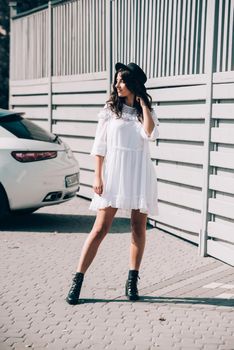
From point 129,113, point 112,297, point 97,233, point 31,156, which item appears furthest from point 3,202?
point 129,113

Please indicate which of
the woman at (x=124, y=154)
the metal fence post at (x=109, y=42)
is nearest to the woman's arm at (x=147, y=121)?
the woman at (x=124, y=154)

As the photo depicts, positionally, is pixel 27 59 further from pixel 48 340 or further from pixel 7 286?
→ pixel 48 340

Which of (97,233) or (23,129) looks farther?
(23,129)

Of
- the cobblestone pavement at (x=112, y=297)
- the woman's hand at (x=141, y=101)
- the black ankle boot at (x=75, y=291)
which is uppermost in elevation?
the woman's hand at (x=141, y=101)

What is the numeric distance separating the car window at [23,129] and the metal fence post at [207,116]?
2542 millimetres

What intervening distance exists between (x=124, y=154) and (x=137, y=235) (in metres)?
0.70

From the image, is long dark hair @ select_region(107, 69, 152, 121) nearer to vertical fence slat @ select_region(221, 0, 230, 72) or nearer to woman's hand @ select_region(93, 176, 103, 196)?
woman's hand @ select_region(93, 176, 103, 196)

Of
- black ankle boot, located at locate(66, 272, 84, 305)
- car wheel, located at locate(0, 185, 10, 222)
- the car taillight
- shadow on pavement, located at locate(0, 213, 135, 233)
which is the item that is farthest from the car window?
black ankle boot, located at locate(66, 272, 84, 305)

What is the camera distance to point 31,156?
353 inches

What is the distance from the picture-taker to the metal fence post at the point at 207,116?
7.48m

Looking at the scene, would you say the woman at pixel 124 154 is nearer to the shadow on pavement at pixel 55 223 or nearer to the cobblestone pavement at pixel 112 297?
the cobblestone pavement at pixel 112 297

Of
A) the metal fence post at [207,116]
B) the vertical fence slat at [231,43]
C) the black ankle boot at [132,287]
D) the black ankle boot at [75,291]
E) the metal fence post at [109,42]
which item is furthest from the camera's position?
the metal fence post at [109,42]

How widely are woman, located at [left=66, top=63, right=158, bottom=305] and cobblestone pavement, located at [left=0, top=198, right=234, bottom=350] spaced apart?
39 cm

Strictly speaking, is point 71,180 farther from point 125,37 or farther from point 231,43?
point 231,43
